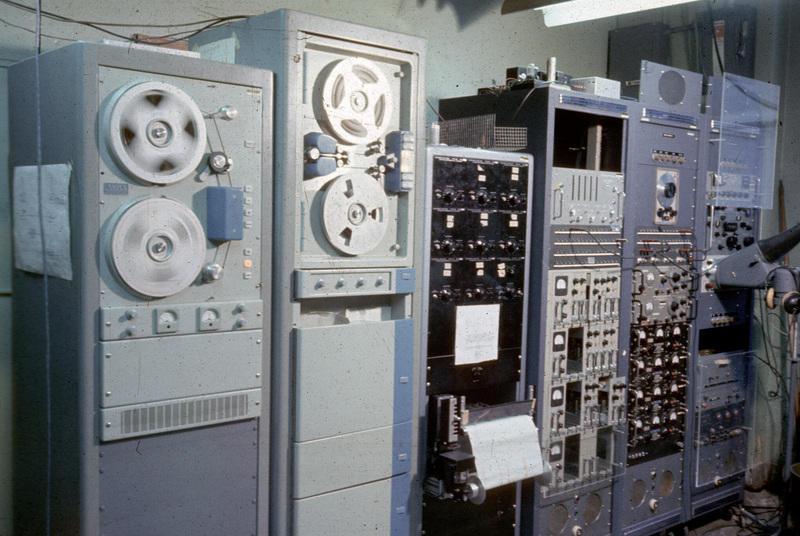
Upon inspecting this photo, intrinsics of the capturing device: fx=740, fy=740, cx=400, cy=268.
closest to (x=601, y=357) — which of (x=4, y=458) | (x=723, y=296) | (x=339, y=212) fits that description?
(x=723, y=296)

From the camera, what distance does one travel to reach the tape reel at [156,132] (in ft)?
7.69

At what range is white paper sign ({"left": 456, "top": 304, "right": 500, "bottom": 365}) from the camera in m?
3.37

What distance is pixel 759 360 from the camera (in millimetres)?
5215

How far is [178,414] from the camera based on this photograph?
253 cm

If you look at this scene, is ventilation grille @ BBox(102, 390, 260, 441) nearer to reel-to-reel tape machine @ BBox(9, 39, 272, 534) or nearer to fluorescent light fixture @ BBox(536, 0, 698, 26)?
reel-to-reel tape machine @ BBox(9, 39, 272, 534)

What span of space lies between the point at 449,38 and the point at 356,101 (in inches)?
65.9

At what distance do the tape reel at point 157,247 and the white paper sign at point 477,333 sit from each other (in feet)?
4.25

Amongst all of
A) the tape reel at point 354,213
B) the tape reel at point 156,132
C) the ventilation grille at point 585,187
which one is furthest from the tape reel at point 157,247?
the ventilation grille at point 585,187

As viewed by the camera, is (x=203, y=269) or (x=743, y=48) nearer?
(x=203, y=269)

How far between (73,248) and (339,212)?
0.96m

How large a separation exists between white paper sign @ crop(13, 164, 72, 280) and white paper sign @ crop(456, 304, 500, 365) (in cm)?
167

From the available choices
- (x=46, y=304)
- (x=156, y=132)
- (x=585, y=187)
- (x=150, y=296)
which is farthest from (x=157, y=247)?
(x=585, y=187)

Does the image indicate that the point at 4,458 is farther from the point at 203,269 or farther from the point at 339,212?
the point at 339,212

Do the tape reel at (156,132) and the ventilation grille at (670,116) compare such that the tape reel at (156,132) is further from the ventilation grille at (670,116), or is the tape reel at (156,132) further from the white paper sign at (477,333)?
the ventilation grille at (670,116)
